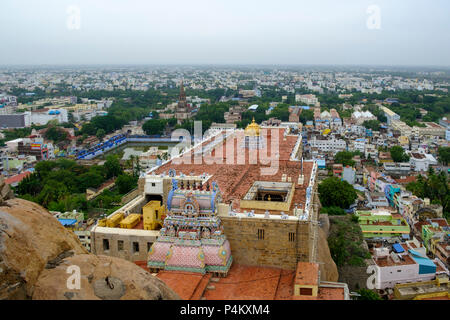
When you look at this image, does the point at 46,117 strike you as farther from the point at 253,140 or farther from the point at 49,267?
the point at 49,267

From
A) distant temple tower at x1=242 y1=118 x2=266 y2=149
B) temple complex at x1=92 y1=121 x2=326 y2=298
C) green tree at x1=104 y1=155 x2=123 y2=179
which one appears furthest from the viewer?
green tree at x1=104 y1=155 x2=123 y2=179

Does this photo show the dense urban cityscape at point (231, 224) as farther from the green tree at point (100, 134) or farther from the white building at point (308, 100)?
the white building at point (308, 100)

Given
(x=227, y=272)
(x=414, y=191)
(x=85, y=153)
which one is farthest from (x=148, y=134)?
(x=227, y=272)

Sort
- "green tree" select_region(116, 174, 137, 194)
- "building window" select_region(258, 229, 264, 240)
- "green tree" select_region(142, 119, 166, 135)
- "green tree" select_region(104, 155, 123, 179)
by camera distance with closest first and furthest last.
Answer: "building window" select_region(258, 229, 264, 240) < "green tree" select_region(116, 174, 137, 194) < "green tree" select_region(104, 155, 123, 179) < "green tree" select_region(142, 119, 166, 135)

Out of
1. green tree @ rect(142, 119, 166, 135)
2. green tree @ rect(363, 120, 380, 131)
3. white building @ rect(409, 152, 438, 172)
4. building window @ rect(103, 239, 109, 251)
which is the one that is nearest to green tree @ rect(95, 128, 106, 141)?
green tree @ rect(142, 119, 166, 135)

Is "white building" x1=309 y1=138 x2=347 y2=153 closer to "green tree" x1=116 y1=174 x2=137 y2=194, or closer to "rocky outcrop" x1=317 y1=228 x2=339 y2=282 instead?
"green tree" x1=116 y1=174 x2=137 y2=194

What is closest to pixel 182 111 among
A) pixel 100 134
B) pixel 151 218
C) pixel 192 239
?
pixel 100 134
